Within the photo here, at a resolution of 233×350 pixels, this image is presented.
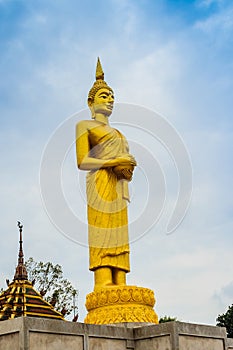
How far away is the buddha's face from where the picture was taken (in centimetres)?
1538

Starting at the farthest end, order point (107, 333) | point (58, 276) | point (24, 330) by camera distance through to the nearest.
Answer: point (58, 276), point (107, 333), point (24, 330)

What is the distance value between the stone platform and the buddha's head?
497cm

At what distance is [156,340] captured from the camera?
11875 mm

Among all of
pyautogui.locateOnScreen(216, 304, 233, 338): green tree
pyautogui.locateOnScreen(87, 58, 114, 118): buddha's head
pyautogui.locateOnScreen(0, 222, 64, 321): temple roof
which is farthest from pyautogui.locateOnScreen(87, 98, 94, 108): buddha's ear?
pyautogui.locateOnScreen(216, 304, 233, 338): green tree

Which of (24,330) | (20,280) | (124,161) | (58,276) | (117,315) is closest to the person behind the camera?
(24,330)

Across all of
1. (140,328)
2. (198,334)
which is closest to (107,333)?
(140,328)

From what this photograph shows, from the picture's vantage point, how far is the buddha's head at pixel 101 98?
15.4 m

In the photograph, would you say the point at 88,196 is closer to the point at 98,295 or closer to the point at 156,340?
the point at 98,295

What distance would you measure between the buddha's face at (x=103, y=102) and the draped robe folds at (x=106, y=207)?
43 cm

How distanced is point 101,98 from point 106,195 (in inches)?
91.2

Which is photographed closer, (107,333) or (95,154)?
(107,333)

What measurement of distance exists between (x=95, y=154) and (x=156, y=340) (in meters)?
4.59

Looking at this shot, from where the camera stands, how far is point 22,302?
17.8 meters

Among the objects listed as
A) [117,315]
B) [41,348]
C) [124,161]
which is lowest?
[41,348]
